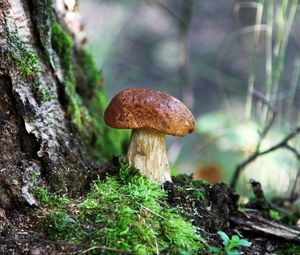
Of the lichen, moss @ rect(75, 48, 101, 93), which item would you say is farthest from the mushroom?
moss @ rect(75, 48, 101, 93)

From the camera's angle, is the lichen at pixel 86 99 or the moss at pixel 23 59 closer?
the moss at pixel 23 59

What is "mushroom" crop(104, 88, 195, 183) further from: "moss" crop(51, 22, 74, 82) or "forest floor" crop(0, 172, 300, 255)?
"moss" crop(51, 22, 74, 82)

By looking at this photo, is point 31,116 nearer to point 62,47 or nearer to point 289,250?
point 62,47

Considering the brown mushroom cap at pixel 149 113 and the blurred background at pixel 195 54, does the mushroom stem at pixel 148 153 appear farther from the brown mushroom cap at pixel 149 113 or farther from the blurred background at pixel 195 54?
the blurred background at pixel 195 54

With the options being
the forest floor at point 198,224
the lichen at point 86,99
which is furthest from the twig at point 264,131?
the lichen at point 86,99

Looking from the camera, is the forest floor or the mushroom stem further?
the mushroom stem
